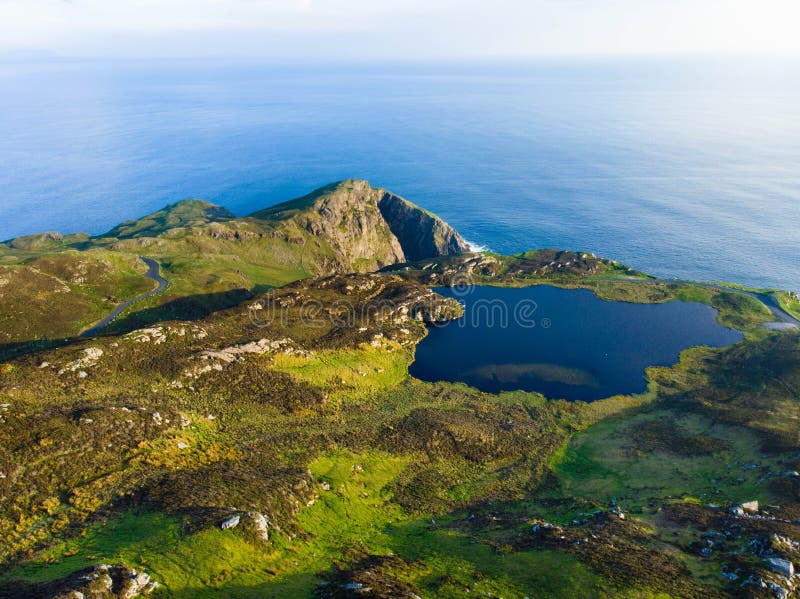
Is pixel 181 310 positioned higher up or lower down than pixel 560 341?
higher up

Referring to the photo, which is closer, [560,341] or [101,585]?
[101,585]

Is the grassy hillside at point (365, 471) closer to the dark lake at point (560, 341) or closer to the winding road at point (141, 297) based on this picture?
the dark lake at point (560, 341)

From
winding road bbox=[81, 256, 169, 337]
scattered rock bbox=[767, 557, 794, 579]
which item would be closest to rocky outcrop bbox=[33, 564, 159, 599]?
scattered rock bbox=[767, 557, 794, 579]

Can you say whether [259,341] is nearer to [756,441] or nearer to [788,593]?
[788,593]

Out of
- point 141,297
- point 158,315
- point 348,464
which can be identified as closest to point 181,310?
point 158,315

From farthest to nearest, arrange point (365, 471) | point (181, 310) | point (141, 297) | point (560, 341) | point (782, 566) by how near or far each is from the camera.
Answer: point (141, 297)
point (181, 310)
point (560, 341)
point (365, 471)
point (782, 566)

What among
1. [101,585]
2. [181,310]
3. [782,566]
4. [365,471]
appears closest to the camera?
[101,585]

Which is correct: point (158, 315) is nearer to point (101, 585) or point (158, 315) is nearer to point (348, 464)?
point (348, 464)

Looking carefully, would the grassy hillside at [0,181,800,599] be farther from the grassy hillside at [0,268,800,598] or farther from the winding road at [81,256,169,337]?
the winding road at [81,256,169,337]
